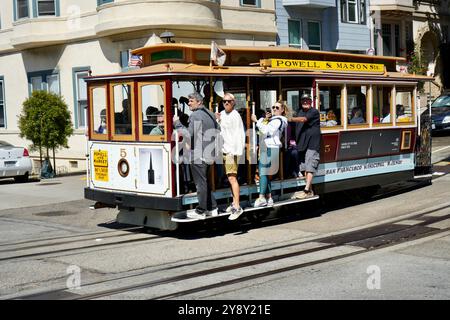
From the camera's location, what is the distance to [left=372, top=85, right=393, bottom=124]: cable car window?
13.7m

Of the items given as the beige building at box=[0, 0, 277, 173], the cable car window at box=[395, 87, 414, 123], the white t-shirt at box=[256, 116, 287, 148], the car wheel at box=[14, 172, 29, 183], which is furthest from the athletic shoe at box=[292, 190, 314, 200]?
the car wheel at box=[14, 172, 29, 183]

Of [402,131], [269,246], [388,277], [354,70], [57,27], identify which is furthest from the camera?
[57,27]

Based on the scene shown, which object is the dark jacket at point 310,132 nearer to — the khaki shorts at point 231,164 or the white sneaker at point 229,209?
the khaki shorts at point 231,164

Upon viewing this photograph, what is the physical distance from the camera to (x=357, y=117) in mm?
13305

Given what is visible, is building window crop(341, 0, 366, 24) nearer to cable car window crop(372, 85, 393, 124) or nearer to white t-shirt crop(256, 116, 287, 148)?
cable car window crop(372, 85, 393, 124)

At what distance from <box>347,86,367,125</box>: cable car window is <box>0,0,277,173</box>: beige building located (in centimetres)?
859

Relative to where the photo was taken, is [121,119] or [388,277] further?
[121,119]

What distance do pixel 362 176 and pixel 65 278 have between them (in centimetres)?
714

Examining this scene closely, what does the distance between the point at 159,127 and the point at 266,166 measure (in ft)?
6.43

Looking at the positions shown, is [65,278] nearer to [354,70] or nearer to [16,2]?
[354,70]

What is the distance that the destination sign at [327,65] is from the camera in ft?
38.2

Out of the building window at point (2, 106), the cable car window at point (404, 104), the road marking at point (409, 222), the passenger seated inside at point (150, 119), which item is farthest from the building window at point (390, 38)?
the passenger seated inside at point (150, 119)

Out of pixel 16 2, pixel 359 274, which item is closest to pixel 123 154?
pixel 359 274

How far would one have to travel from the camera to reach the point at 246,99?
11234mm
